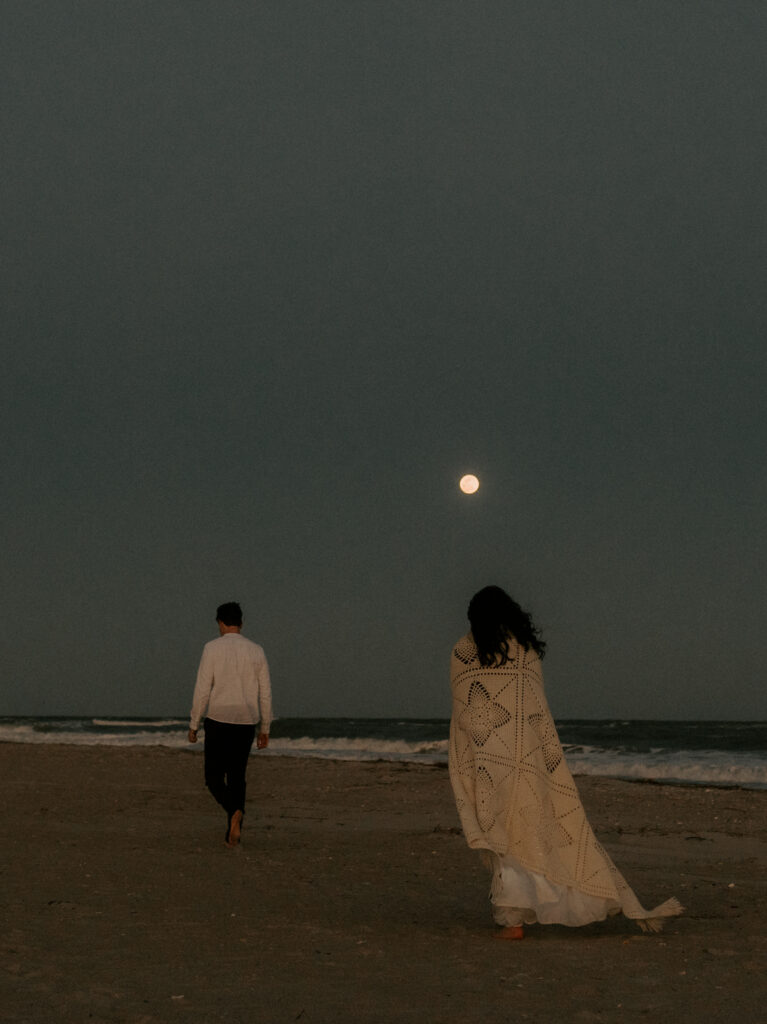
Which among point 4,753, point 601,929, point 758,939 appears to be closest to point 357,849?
point 601,929

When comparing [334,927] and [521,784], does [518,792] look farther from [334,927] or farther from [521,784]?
[334,927]

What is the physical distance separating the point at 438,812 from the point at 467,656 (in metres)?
7.33

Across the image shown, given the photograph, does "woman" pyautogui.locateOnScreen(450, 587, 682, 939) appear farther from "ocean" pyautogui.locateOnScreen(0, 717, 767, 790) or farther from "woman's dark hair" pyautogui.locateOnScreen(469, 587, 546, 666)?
"ocean" pyautogui.locateOnScreen(0, 717, 767, 790)

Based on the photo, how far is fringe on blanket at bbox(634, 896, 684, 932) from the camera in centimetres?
568

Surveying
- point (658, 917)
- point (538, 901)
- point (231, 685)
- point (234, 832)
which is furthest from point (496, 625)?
point (234, 832)

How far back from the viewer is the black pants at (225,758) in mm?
8727

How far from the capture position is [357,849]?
9570 mm

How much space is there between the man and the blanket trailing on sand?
3.06m

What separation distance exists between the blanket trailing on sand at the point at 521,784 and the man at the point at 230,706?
3.06 meters

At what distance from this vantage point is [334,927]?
19.4 ft

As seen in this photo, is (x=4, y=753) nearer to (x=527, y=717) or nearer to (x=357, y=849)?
(x=357, y=849)

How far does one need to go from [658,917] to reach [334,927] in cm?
166

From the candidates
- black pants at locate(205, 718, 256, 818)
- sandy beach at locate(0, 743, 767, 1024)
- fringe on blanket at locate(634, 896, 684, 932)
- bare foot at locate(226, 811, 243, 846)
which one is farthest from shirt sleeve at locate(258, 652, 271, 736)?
fringe on blanket at locate(634, 896, 684, 932)

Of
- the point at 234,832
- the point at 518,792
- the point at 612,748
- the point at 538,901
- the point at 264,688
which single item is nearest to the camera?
the point at 538,901
